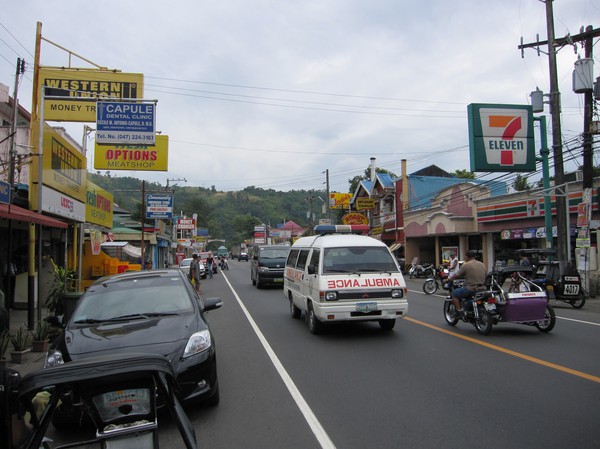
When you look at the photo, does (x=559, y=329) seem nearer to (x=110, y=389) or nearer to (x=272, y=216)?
(x=110, y=389)

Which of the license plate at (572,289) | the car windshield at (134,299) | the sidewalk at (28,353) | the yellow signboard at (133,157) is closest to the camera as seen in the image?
the car windshield at (134,299)

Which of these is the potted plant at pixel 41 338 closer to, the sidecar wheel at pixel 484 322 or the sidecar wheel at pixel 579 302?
the sidecar wheel at pixel 484 322

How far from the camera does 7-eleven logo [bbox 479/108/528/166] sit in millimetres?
20719

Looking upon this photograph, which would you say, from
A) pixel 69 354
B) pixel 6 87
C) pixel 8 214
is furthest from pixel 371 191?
pixel 69 354

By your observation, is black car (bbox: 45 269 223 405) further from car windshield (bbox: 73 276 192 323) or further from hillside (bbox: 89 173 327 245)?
hillside (bbox: 89 173 327 245)

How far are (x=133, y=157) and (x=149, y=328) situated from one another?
51.7 feet

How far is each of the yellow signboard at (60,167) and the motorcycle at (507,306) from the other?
1030cm

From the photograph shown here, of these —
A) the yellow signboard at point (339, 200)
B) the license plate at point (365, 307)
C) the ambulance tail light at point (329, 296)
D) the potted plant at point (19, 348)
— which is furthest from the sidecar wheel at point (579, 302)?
the yellow signboard at point (339, 200)

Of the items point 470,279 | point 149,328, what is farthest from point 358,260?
point 149,328

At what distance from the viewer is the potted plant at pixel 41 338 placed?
A: 900 cm

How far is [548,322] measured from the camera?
974 centimetres

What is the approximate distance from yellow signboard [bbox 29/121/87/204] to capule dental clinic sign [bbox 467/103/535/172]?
15542mm

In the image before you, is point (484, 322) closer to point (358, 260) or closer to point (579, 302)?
point (358, 260)

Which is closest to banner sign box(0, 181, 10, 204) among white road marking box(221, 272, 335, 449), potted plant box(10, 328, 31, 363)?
potted plant box(10, 328, 31, 363)
